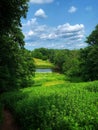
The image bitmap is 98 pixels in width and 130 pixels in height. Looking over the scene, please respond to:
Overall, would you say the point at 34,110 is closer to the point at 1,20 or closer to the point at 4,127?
the point at 4,127

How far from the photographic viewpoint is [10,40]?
23.4 m

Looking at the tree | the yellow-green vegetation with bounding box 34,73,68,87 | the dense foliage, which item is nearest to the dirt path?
the dense foliage

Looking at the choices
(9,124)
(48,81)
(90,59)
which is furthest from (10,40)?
(48,81)

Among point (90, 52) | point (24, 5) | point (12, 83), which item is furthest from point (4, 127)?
point (90, 52)

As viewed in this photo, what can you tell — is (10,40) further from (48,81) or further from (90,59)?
(48,81)

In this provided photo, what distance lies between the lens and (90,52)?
50.0 metres

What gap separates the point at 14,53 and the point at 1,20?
9429mm

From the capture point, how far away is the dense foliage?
1518cm

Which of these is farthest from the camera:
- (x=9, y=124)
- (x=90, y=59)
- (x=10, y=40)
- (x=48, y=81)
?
(x=48, y=81)

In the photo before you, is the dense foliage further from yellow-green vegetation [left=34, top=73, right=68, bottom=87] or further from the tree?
yellow-green vegetation [left=34, top=73, right=68, bottom=87]

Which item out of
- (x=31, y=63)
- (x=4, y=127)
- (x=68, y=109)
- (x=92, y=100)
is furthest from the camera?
(x=31, y=63)

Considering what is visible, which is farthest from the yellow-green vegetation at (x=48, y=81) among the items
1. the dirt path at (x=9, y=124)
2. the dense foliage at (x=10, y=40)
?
the dirt path at (x=9, y=124)

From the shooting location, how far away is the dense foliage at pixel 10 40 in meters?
15.2

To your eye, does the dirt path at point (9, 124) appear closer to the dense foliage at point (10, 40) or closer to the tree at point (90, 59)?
the dense foliage at point (10, 40)
